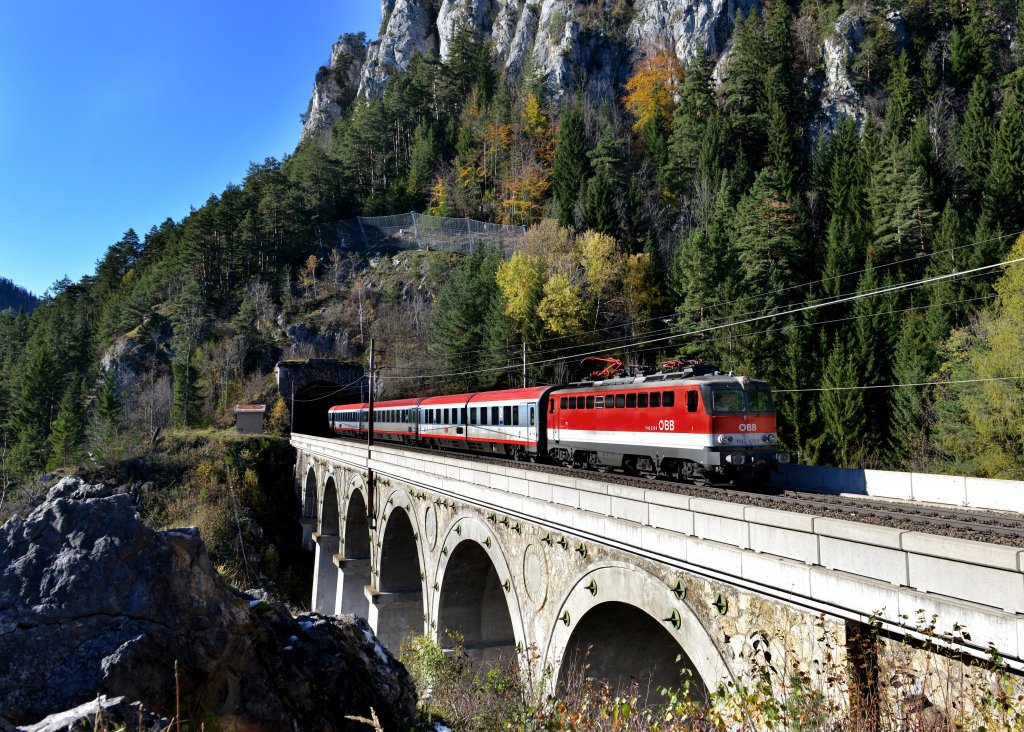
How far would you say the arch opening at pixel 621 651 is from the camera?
10.8 metres

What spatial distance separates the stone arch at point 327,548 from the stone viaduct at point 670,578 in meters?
14.9

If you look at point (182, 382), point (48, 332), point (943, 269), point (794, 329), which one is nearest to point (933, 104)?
point (943, 269)

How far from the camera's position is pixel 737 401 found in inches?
541

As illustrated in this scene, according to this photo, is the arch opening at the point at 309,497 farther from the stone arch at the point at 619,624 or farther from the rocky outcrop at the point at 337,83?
the rocky outcrop at the point at 337,83

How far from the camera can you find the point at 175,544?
15.2 ft

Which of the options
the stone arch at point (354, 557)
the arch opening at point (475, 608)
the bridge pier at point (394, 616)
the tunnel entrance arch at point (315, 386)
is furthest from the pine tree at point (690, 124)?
the arch opening at point (475, 608)

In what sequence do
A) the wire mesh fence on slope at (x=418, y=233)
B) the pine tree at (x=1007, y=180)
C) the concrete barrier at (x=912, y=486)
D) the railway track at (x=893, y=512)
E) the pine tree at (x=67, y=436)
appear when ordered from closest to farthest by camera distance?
the railway track at (x=893, y=512) → the concrete barrier at (x=912, y=486) → the pine tree at (x=1007, y=180) → the pine tree at (x=67, y=436) → the wire mesh fence on slope at (x=418, y=233)

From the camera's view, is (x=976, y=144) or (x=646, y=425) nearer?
(x=646, y=425)

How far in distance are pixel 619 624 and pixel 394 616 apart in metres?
14.8

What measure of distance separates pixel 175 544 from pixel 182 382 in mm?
58853

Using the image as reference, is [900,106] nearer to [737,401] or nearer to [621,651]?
[737,401]

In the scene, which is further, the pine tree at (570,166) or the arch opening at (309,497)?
the pine tree at (570,166)

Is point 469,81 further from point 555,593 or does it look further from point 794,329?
point 555,593

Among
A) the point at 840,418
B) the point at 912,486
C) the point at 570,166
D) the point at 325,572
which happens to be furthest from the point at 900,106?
the point at 325,572
